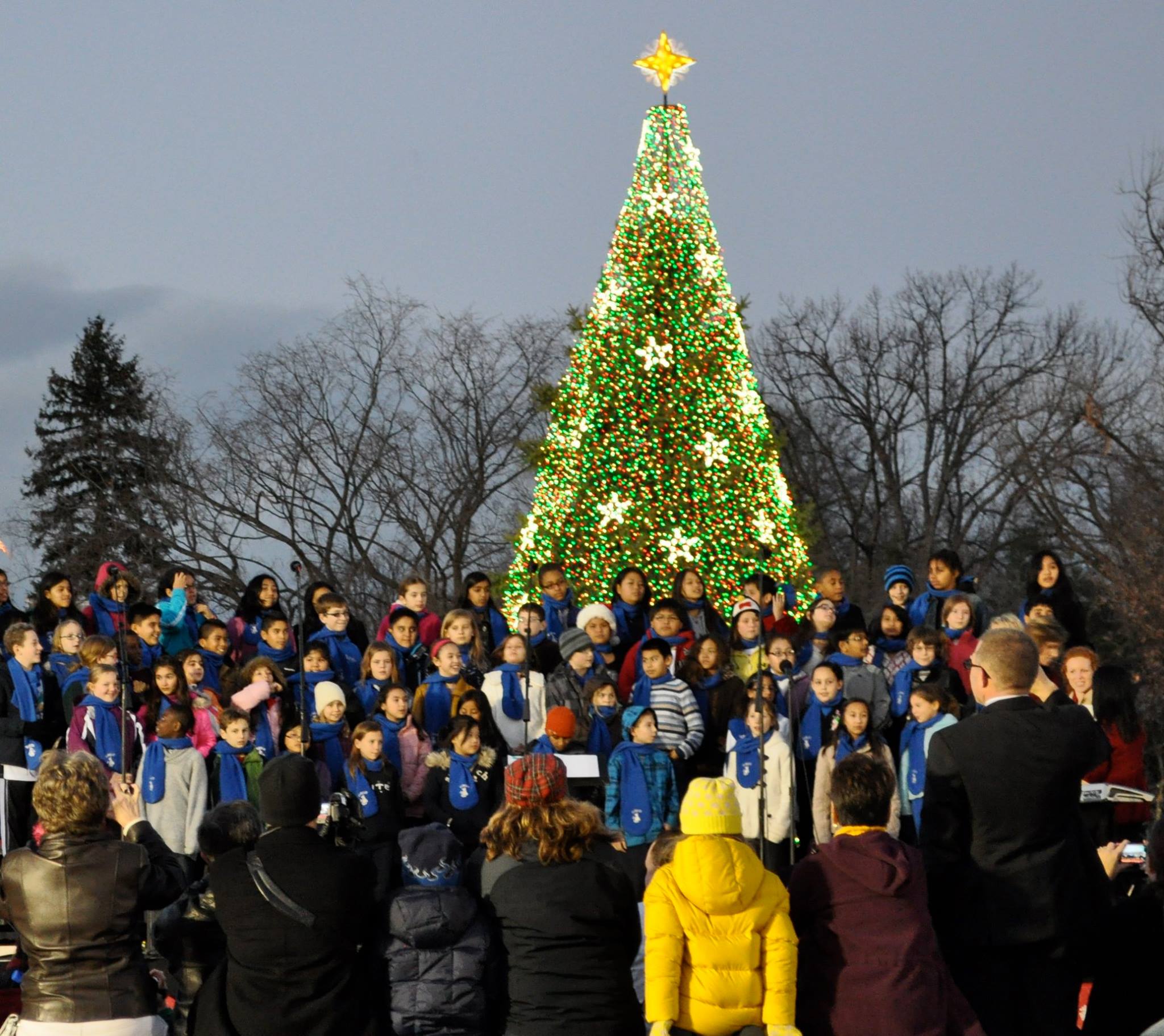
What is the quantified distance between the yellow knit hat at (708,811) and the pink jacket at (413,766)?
18.8 ft

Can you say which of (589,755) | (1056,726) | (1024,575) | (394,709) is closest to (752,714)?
(589,755)

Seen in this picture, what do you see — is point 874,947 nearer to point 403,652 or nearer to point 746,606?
point 403,652

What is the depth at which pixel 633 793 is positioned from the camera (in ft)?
38.1

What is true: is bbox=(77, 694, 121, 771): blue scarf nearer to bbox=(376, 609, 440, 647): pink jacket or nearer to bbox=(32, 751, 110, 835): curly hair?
bbox=(376, 609, 440, 647): pink jacket

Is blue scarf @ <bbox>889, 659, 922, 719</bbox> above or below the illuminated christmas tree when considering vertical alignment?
below

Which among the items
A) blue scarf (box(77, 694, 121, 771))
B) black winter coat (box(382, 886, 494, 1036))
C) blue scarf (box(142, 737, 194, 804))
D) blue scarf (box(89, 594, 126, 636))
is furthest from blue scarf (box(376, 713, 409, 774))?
black winter coat (box(382, 886, 494, 1036))

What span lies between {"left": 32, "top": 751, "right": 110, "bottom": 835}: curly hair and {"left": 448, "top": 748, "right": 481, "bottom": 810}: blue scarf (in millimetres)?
5334

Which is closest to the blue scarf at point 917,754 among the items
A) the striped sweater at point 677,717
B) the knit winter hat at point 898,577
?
the striped sweater at point 677,717

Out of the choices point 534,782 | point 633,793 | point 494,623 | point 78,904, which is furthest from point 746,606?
point 78,904

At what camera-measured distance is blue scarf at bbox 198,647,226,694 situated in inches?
513

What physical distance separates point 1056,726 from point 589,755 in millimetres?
5721

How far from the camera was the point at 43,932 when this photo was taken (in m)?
5.87

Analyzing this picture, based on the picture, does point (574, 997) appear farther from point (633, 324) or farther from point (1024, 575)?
point (1024, 575)

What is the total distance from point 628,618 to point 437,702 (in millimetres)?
2604
